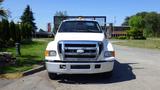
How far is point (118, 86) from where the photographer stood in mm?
12391

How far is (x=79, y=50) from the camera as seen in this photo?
13.2 metres

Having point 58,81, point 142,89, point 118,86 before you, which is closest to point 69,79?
point 58,81

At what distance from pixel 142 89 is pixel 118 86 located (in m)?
0.90

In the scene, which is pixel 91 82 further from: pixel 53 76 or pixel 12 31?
pixel 12 31

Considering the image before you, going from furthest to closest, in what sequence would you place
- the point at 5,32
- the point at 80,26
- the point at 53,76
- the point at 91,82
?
1. the point at 5,32
2. the point at 80,26
3. the point at 53,76
4. the point at 91,82

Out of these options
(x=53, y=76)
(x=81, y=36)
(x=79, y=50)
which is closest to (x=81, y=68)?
(x=79, y=50)

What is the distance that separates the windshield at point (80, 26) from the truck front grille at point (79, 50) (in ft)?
6.55

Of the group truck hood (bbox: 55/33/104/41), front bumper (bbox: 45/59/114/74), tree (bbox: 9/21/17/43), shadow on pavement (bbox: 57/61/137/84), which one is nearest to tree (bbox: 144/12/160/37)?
tree (bbox: 9/21/17/43)

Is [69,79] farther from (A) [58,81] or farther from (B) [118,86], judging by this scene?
(B) [118,86]

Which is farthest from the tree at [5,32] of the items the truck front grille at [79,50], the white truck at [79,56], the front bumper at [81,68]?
the front bumper at [81,68]

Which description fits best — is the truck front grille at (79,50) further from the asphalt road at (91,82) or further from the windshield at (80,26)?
the windshield at (80,26)

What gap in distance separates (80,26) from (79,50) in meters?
2.58

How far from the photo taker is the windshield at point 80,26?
608 inches

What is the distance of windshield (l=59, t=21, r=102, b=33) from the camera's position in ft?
50.6
